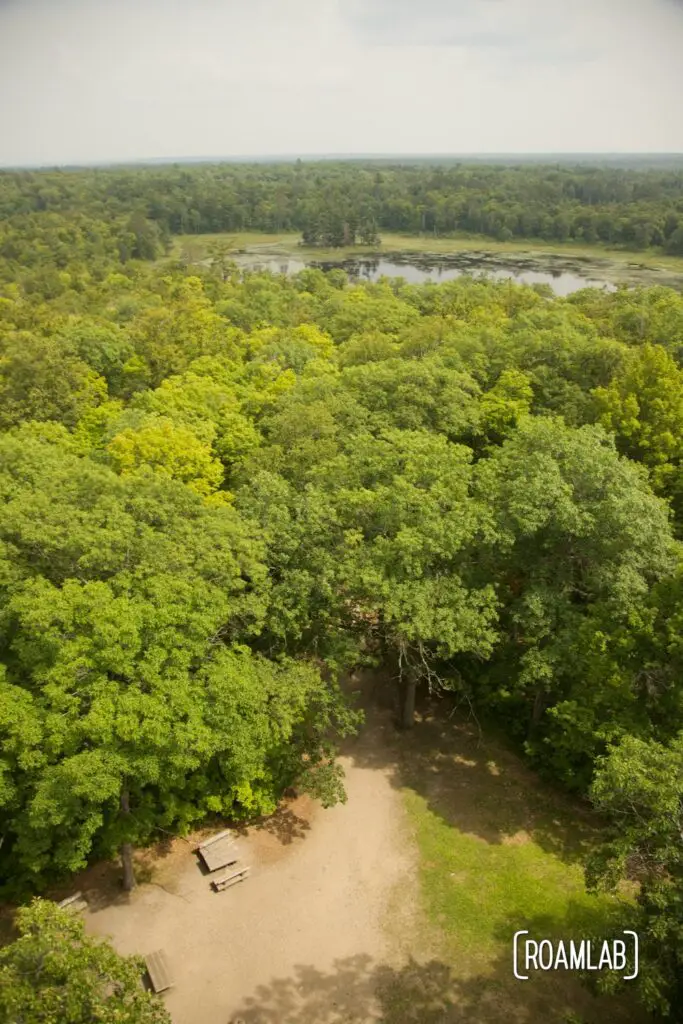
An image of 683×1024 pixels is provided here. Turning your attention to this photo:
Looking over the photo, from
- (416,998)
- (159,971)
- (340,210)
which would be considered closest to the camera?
(416,998)

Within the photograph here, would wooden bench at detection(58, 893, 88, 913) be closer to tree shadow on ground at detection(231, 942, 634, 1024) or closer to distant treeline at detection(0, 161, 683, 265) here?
tree shadow on ground at detection(231, 942, 634, 1024)

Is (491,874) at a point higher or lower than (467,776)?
lower

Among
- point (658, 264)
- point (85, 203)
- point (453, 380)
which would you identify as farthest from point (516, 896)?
point (85, 203)

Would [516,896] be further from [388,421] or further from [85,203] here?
[85,203]

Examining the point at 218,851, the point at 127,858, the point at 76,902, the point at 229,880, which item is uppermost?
the point at 127,858

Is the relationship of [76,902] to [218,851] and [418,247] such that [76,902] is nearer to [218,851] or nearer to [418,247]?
[218,851]

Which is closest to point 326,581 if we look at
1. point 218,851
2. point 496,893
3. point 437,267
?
point 218,851

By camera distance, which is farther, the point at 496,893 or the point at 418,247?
the point at 418,247
